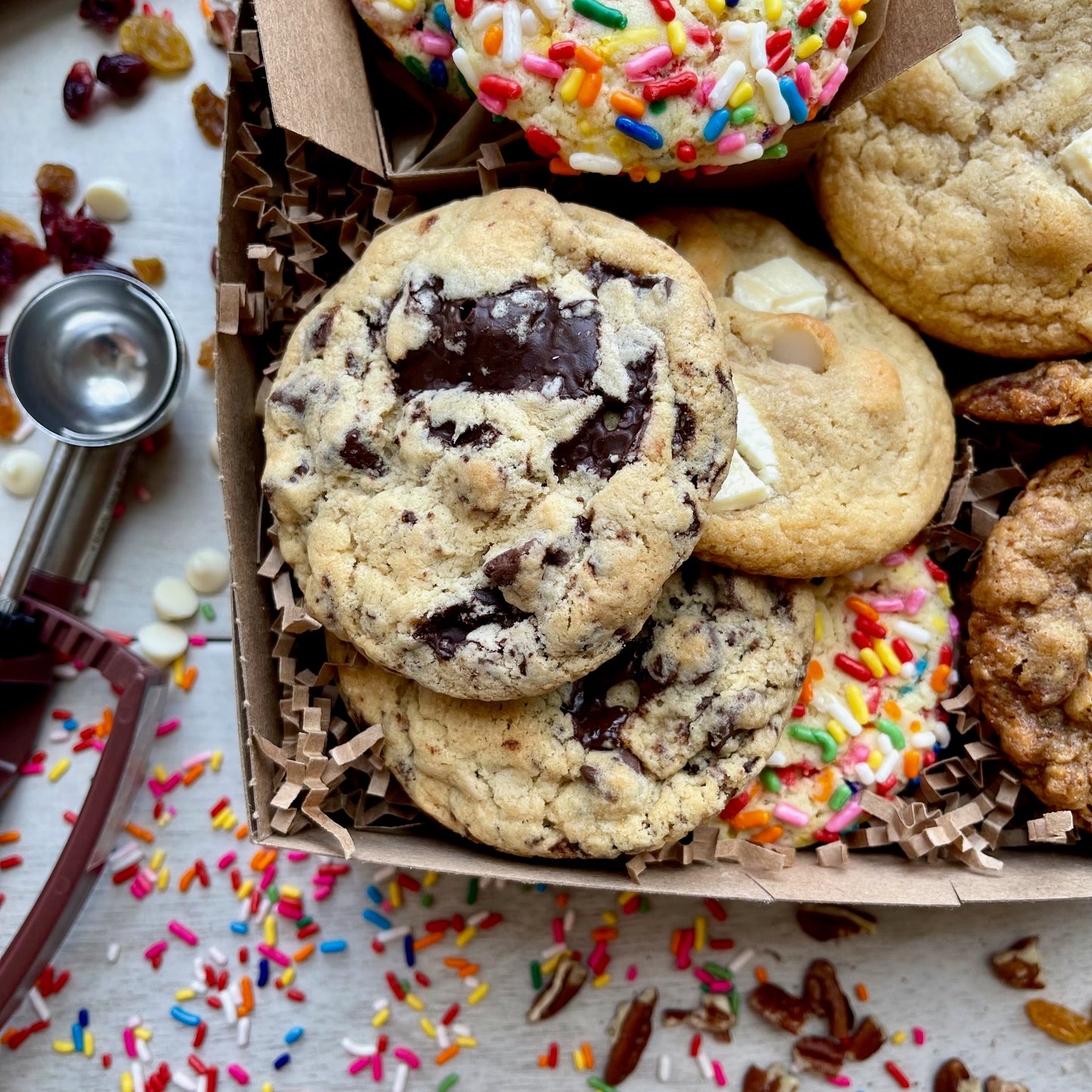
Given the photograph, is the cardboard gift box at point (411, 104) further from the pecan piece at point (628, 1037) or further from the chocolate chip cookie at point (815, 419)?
the pecan piece at point (628, 1037)

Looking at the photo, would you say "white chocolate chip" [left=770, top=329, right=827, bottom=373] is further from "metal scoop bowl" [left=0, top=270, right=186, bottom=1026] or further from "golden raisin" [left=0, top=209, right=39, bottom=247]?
"golden raisin" [left=0, top=209, right=39, bottom=247]

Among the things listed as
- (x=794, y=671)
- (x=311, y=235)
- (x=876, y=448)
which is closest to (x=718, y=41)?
(x=876, y=448)

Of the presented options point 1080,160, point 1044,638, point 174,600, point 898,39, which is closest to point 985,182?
point 1080,160

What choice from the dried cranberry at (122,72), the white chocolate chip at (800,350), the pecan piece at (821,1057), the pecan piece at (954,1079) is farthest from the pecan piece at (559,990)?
the dried cranberry at (122,72)

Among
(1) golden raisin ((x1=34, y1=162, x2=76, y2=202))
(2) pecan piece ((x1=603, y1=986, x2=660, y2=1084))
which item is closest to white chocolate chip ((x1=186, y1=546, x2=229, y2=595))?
(1) golden raisin ((x1=34, y1=162, x2=76, y2=202))

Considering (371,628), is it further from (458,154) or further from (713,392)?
(458,154)
